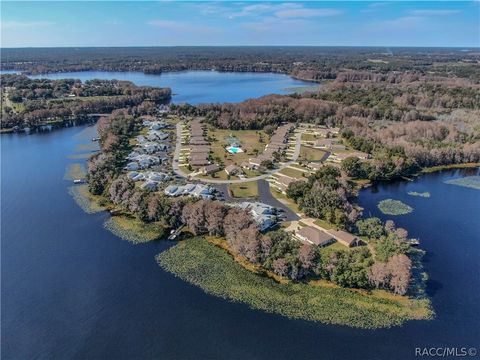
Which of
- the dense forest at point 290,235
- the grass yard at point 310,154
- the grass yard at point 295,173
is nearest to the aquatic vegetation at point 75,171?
the dense forest at point 290,235

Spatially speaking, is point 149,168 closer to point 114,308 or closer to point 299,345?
point 114,308

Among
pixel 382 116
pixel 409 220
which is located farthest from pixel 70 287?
pixel 382 116

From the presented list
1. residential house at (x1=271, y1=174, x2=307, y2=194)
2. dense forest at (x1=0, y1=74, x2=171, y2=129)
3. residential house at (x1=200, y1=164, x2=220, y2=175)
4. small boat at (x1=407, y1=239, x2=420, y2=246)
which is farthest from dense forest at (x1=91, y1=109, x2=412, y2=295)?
dense forest at (x1=0, y1=74, x2=171, y2=129)

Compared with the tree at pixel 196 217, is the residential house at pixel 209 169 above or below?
above

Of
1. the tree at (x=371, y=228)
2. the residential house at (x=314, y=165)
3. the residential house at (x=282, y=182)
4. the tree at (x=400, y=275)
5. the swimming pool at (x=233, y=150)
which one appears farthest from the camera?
the swimming pool at (x=233, y=150)

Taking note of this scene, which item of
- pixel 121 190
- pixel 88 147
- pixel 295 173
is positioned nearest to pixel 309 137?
pixel 295 173

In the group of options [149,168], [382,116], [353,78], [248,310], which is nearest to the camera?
[248,310]

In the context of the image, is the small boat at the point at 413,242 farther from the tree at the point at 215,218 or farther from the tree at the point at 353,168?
the tree at the point at 215,218

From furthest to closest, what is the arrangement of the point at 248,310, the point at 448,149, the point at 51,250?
the point at 448,149 < the point at 51,250 < the point at 248,310
